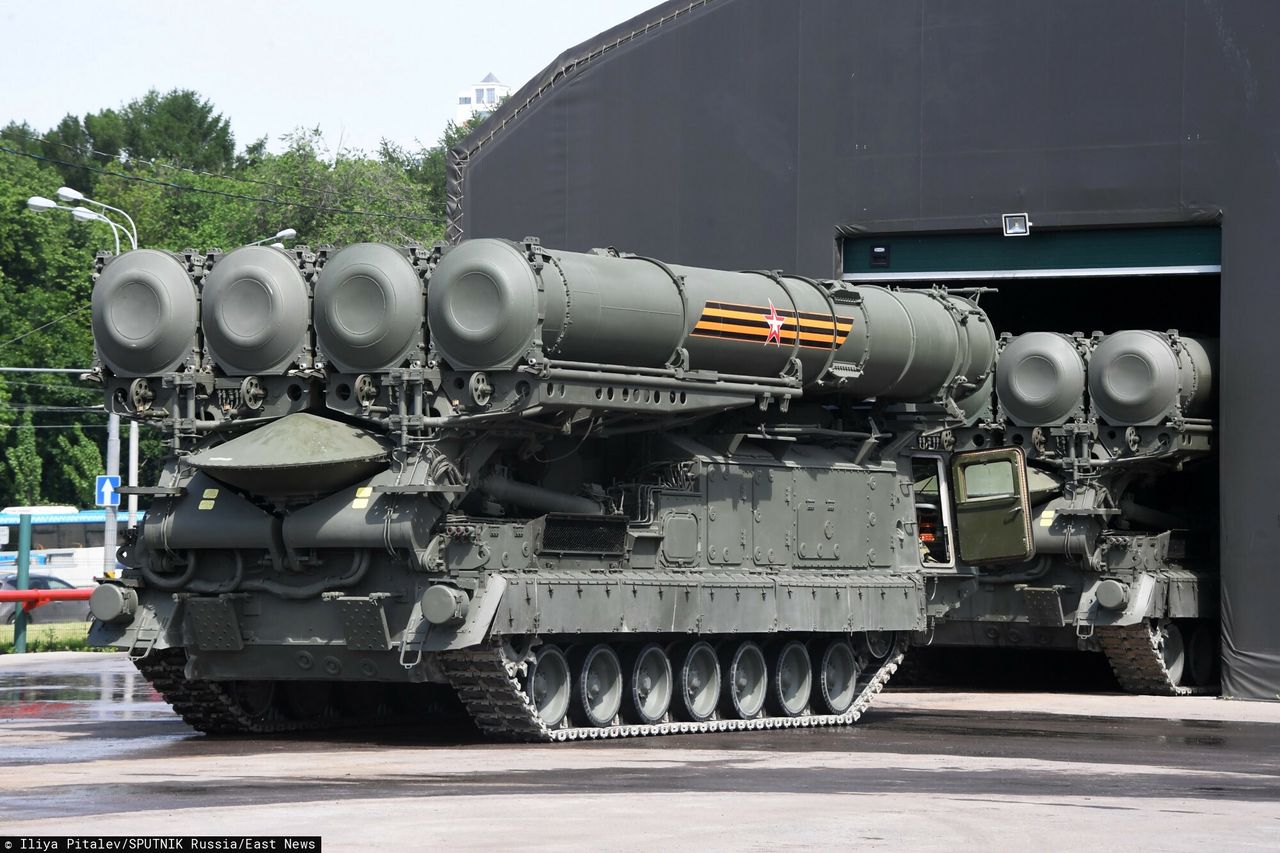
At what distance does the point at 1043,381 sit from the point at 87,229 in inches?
2127

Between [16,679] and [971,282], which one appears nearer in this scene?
[16,679]

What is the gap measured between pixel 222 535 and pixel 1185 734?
1060 cm

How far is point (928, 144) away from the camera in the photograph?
108ft

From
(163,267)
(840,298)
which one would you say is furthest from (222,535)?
(840,298)

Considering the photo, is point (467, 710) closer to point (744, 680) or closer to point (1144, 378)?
point (744, 680)

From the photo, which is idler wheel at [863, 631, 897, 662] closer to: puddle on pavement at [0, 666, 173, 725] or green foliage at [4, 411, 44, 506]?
puddle on pavement at [0, 666, 173, 725]

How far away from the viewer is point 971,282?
34469mm

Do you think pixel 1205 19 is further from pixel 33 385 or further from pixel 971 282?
pixel 33 385

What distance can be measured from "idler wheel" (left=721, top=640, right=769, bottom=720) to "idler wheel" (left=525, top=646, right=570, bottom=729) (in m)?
2.77

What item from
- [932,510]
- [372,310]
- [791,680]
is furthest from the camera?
[932,510]

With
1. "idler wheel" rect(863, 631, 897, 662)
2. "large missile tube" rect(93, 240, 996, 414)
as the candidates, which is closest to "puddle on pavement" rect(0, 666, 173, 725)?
"large missile tube" rect(93, 240, 996, 414)

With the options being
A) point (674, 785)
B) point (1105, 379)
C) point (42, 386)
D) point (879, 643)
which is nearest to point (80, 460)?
point (42, 386)

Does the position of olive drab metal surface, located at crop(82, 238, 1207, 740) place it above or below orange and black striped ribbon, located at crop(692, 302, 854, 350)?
below

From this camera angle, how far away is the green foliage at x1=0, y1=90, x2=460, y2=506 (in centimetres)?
7469
